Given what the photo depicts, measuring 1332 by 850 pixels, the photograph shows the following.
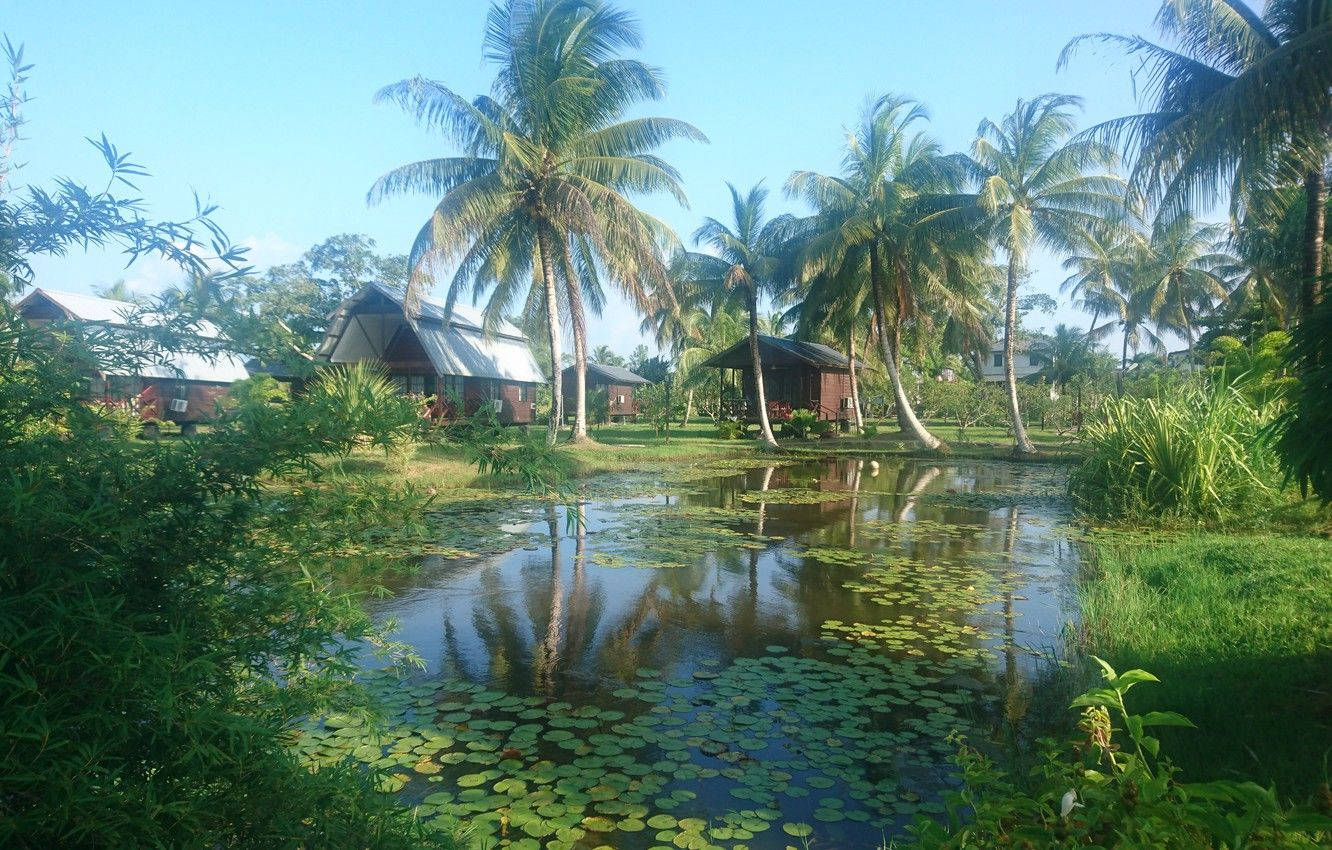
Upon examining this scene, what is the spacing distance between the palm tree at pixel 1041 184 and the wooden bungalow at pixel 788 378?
36.6 ft

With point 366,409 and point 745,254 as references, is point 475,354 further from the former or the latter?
point 366,409

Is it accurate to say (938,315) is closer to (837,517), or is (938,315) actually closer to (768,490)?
(768,490)

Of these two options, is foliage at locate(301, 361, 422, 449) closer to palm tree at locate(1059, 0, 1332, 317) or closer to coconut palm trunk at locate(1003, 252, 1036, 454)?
palm tree at locate(1059, 0, 1332, 317)

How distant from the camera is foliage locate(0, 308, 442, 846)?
1632 mm

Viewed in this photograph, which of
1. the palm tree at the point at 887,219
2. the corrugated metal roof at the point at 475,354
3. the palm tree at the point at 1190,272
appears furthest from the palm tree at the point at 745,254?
the palm tree at the point at 1190,272

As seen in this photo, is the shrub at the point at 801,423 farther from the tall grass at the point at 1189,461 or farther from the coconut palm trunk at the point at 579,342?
the tall grass at the point at 1189,461

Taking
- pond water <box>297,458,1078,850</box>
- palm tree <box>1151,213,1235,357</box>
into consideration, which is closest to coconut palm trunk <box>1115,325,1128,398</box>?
palm tree <box>1151,213,1235,357</box>

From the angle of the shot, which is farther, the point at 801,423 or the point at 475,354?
the point at 801,423

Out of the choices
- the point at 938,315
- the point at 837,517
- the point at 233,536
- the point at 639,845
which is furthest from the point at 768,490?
the point at 938,315

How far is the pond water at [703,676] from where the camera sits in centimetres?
364

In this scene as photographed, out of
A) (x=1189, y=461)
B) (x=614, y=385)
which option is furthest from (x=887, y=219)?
(x=614, y=385)

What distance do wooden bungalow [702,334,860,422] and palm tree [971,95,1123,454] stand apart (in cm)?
1115

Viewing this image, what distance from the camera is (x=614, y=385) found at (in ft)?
153

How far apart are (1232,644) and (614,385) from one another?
42263mm
